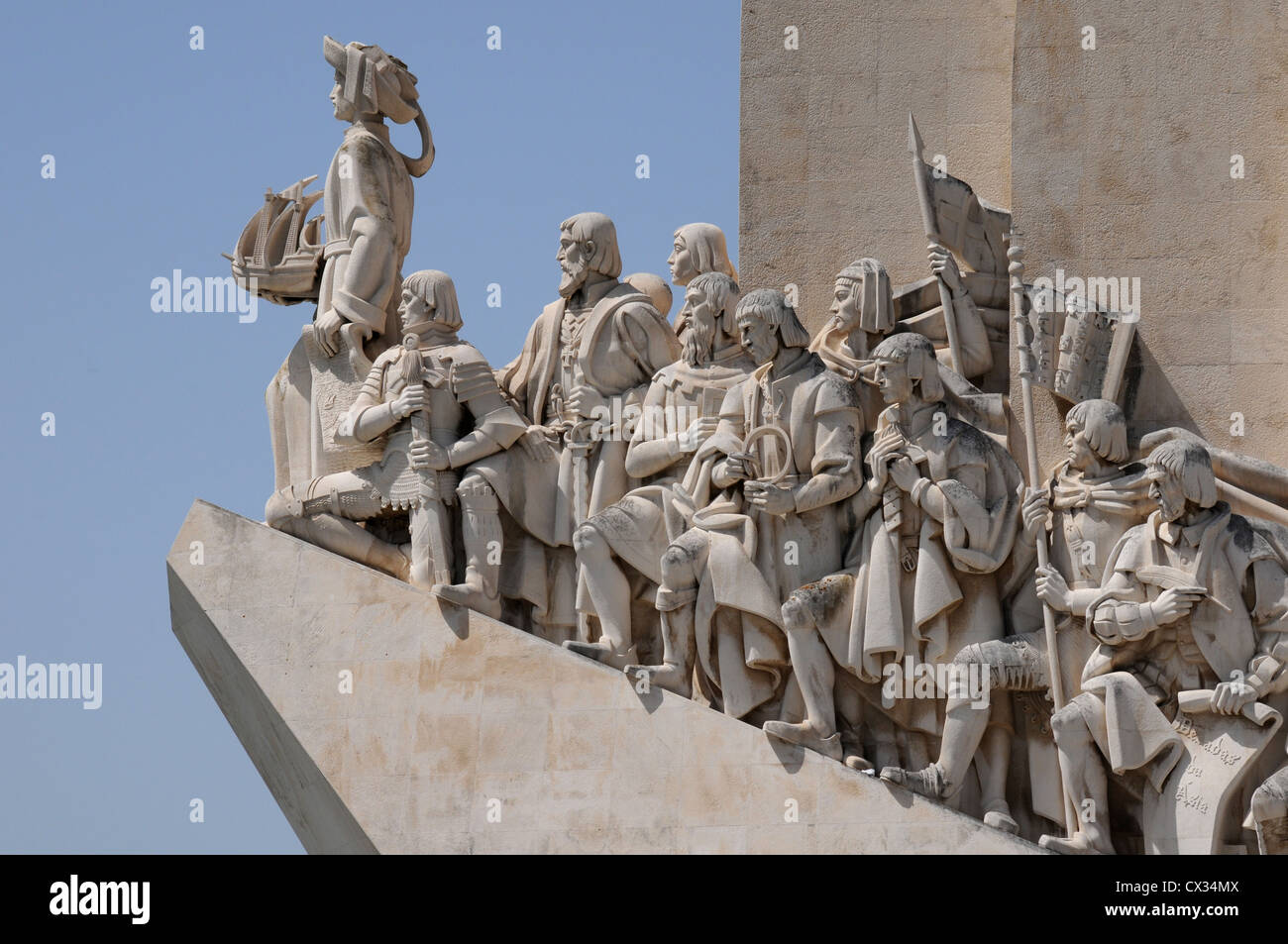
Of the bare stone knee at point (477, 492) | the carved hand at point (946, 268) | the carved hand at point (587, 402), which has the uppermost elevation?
the carved hand at point (946, 268)

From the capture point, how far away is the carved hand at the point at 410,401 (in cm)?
1545

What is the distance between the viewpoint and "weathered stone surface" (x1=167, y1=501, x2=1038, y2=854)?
1438cm

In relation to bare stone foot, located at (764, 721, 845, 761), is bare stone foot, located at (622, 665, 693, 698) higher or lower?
higher

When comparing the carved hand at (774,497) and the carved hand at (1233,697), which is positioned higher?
the carved hand at (774,497)

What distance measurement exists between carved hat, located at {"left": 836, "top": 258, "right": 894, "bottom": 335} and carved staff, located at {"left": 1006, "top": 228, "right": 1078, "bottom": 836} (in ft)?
2.02

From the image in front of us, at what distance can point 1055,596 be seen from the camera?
46.8 ft

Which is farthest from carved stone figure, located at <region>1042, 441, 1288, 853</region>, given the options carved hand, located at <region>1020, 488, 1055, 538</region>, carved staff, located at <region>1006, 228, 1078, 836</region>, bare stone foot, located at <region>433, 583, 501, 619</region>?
bare stone foot, located at <region>433, 583, 501, 619</region>

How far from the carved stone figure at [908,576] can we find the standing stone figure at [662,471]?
2.65 ft

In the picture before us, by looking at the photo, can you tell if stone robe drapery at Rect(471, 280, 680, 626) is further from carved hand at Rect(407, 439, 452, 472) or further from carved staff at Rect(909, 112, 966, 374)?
carved staff at Rect(909, 112, 966, 374)

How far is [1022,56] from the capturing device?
1548cm

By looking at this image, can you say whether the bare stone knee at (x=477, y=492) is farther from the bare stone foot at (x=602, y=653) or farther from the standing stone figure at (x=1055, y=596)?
the standing stone figure at (x=1055, y=596)

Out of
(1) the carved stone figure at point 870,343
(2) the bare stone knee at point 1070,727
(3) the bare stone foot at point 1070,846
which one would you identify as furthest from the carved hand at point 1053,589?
(3) the bare stone foot at point 1070,846
